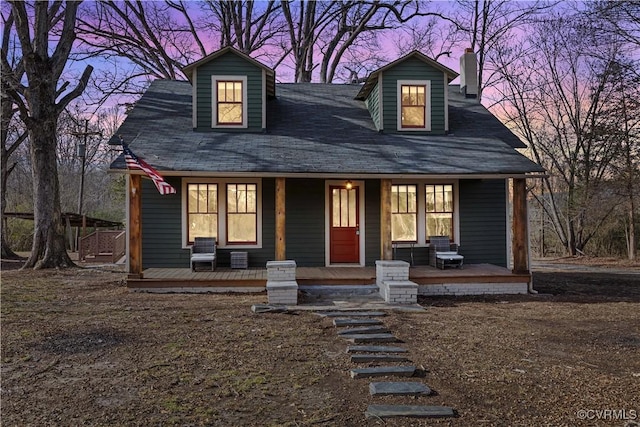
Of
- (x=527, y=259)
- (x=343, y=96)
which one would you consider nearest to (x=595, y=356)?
(x=527, y=259)

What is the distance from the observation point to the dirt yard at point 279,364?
369 centimetres

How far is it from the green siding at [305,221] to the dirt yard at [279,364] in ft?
8.67

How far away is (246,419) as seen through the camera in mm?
3564

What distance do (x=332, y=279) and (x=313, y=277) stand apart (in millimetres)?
405

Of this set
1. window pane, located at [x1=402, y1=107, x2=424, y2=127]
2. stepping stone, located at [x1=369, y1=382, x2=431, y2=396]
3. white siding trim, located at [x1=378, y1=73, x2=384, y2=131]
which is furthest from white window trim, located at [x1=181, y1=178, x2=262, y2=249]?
stepping stone, located at [x1=369, y1=382, x2=431, y2=396]

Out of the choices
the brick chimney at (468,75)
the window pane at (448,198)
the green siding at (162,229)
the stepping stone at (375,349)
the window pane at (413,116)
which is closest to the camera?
the stepping stone at (375,349)

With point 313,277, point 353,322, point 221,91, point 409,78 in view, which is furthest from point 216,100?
point 353,322

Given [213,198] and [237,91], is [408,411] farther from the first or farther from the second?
[237,91]

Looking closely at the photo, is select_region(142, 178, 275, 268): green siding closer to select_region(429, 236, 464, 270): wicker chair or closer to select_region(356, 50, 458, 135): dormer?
select_region(356, 50, 458, 135): dormer

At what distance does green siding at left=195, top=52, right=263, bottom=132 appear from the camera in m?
11.7

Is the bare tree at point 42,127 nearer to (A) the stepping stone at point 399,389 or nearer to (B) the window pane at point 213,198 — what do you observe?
(B) the window pane at point 213,198

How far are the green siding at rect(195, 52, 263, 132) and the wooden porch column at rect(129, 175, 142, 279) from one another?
3088 millimetres

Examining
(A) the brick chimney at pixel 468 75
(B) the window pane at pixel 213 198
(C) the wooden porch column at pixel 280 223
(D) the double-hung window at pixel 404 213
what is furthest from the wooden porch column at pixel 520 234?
(B) the window pane at pixel 213 198

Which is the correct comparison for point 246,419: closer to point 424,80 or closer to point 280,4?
point 424,80
